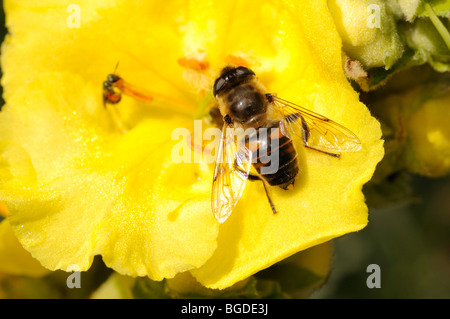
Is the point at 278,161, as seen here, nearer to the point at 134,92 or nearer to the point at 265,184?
the point at 265,184

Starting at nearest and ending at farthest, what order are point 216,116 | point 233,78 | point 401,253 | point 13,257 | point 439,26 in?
point 439,26 → point 233,78 → point 216,116 → point 13,257 → point 401,253

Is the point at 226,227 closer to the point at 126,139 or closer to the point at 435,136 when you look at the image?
the point at 126,139

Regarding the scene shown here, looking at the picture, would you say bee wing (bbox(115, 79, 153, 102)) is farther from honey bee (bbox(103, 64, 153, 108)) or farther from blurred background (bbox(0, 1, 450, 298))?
blurred background (bbox(0, 1, 450, 298))

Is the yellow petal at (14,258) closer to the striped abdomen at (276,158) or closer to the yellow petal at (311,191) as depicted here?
the yellow petal at (311,191)

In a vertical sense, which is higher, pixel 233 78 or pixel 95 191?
pixel 233 78

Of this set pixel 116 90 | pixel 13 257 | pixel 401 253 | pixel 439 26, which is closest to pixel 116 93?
pixel 116 90

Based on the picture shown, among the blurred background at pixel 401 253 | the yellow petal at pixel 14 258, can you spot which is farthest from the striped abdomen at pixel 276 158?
the blurred background at pixel 401 253

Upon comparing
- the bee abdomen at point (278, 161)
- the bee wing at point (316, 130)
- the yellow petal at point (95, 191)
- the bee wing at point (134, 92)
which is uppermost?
the bee wing at point (316, 130)
